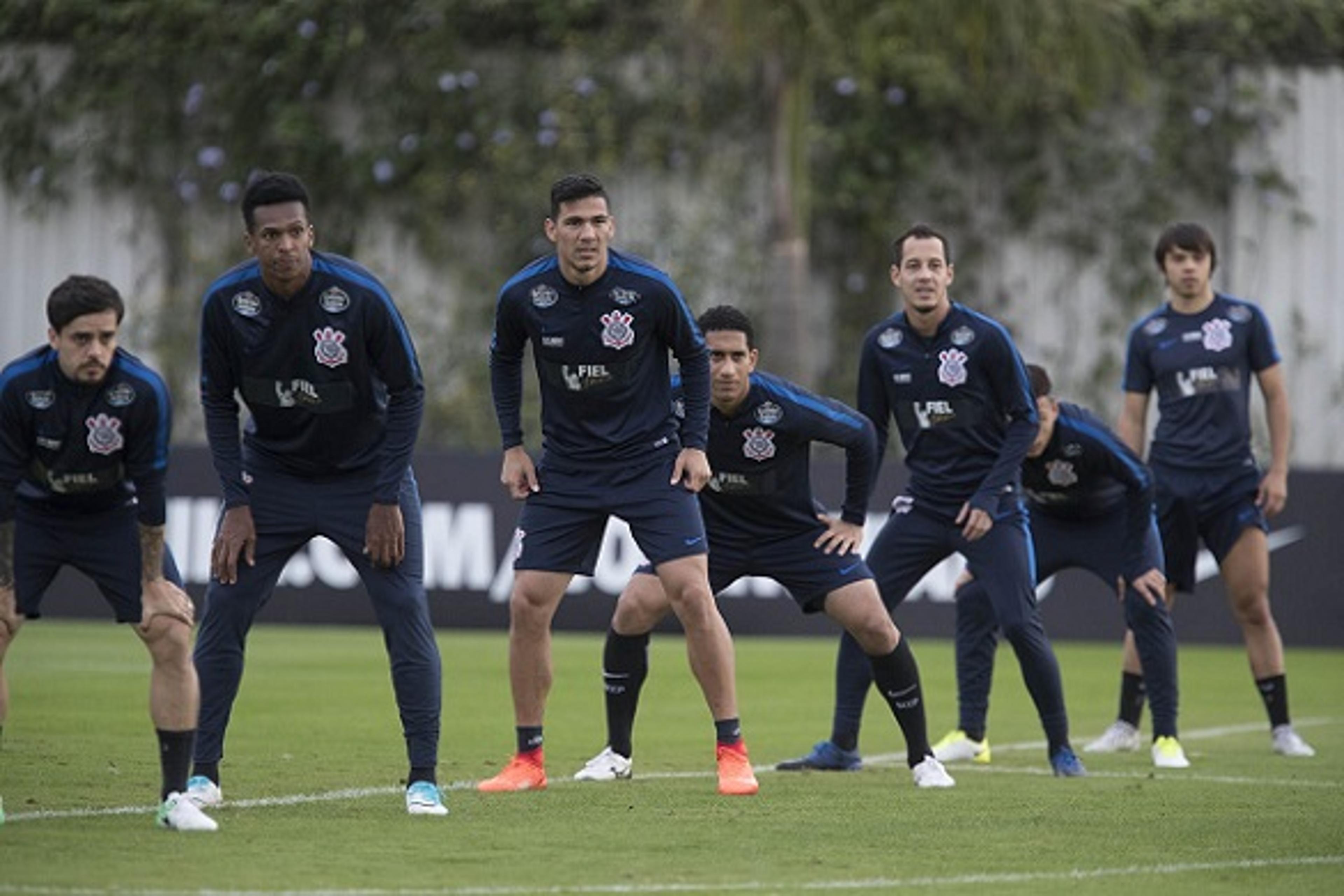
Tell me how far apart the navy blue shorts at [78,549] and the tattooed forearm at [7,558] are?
1cm

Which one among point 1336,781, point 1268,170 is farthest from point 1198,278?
point 1268,170

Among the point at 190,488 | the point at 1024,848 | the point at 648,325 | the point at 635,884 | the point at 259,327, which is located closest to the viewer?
the point at 635,884

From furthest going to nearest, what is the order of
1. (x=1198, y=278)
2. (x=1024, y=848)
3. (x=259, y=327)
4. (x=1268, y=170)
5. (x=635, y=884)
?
(x=1268, y=170) < (x=1198, y=278) < (x=259, y=327) < (x=1024, y=848) < (x=635, y=884)

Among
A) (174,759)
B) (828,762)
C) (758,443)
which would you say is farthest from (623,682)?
(174,759)

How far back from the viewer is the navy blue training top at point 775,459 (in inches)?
445

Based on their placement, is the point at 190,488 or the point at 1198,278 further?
the point at 190,488

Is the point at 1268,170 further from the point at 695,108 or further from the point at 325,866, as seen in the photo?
the point at 325,866

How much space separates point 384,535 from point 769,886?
2.39 m

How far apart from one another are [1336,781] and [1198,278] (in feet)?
9.77

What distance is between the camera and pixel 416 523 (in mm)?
10008

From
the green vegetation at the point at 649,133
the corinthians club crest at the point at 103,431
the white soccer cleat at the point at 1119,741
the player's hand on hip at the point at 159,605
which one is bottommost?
the white soccer cleat at the point at 1119,741

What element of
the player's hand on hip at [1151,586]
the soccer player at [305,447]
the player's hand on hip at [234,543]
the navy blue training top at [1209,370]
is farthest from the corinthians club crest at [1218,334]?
the player's hand on hip at [234,543]

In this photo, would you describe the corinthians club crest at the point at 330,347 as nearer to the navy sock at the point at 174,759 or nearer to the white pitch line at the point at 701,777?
the navy sock at the point at 174,759

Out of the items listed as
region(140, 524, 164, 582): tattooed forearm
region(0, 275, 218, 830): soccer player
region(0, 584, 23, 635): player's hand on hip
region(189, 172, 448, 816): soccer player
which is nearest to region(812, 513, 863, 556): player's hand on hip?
region(189, 172, 448, 816): soccer player
